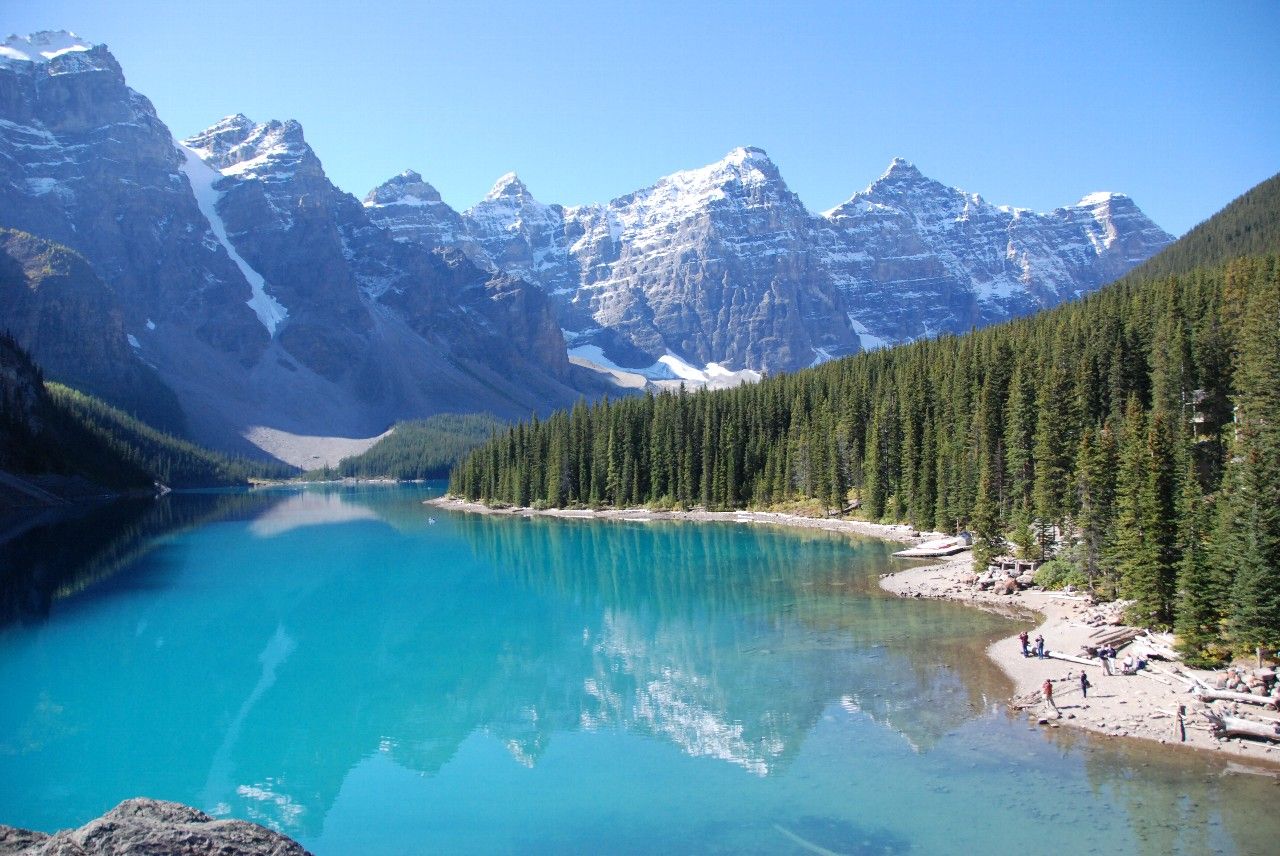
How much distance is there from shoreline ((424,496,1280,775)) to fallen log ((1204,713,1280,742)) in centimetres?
17

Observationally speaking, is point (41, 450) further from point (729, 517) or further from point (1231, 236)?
point (1231, 236)

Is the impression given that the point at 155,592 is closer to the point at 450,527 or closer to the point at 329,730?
the point at 329,730

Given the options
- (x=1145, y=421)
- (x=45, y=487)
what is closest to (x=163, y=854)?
(x=1145, y=421)

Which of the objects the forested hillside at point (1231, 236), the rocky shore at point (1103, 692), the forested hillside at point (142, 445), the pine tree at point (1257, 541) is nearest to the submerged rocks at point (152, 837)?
the rocky shore at point (1103, 692)

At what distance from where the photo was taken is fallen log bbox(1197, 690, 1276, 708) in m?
22.1

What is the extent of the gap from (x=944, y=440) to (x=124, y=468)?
131765 millimetres

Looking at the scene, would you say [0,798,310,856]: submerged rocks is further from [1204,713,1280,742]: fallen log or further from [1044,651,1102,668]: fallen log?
[1044,651,1102,668]: fallen log

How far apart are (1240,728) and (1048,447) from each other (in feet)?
103

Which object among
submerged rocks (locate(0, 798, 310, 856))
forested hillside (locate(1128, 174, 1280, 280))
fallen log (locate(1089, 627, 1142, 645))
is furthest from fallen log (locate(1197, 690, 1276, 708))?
forested hillside (locate(1128, 174, 1280, 280))

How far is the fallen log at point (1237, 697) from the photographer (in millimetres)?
22109

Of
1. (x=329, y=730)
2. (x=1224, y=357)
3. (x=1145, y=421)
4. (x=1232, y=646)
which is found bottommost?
(x=329, y=730)

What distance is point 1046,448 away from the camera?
50.5m

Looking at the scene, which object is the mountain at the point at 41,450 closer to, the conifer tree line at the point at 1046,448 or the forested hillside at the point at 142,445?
the forested hillside at the point at 142,445

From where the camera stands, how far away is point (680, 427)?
334ft
